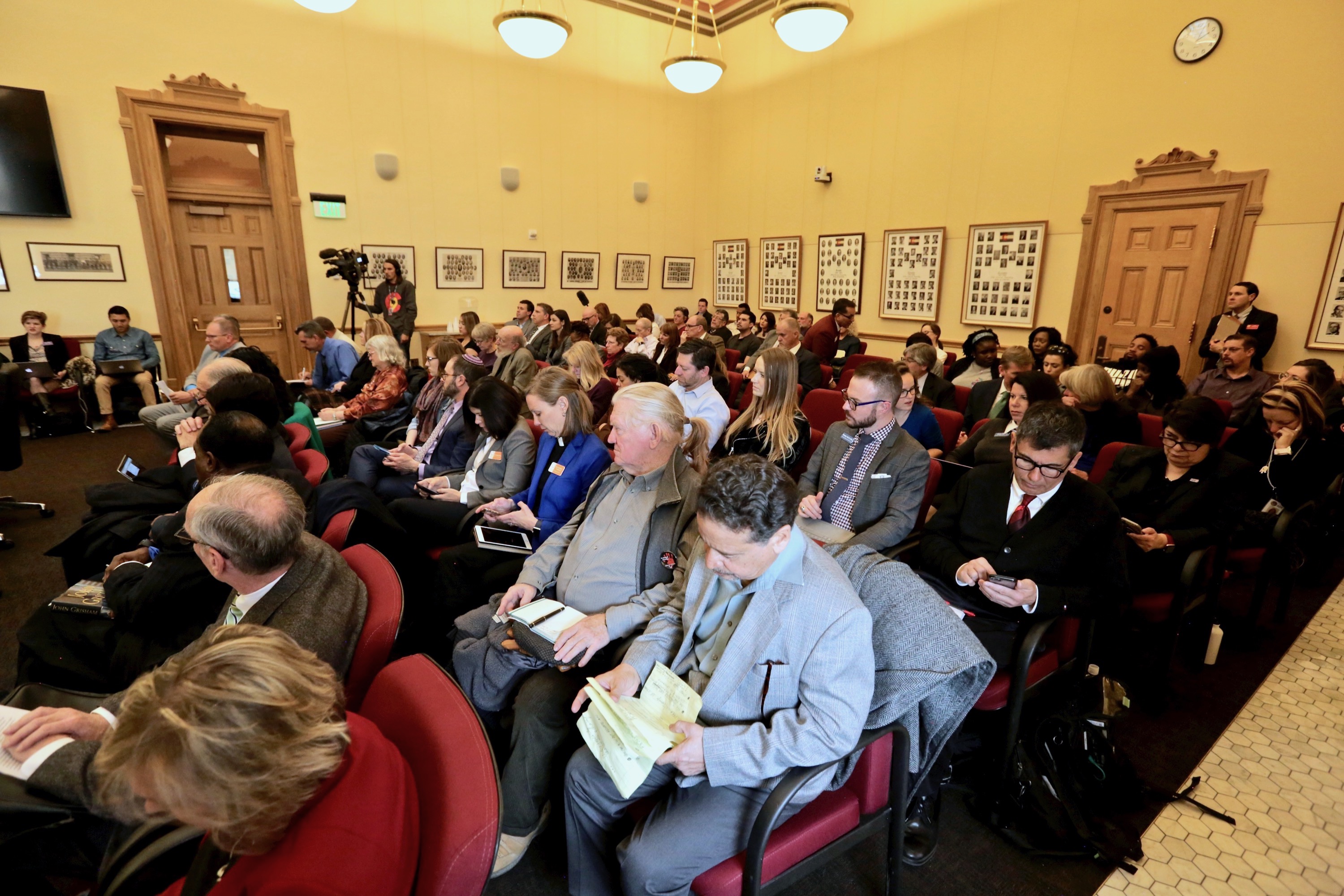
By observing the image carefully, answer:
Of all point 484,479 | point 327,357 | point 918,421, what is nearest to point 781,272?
point 327,357

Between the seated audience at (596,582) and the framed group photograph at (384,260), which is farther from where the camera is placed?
the framed group photograph at (384,260)

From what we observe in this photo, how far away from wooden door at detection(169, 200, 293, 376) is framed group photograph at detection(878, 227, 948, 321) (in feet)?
25.4

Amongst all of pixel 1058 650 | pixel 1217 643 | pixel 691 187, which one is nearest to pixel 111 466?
pixel 1058 650

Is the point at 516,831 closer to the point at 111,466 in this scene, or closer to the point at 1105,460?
the point at 1105,460

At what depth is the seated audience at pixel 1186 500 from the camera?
242cm

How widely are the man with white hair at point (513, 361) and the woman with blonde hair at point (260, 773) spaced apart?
4.35m

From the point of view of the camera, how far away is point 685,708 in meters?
1.50

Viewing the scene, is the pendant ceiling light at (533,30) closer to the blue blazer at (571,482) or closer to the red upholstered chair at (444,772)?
the blue blazer at (571,482)

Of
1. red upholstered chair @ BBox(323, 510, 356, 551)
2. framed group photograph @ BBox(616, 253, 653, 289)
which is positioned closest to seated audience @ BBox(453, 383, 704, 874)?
red upholstered chair @ BBox(323, 510, 356, 551)

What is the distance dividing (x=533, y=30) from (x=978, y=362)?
194 inches

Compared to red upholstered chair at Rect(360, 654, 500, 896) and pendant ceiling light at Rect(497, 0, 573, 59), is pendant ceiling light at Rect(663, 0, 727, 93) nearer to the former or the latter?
pendant ceiling light at Rect(497, 0, 573, 59)

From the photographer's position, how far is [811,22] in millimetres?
5246

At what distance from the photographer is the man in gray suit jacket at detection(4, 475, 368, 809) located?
53.0 inches

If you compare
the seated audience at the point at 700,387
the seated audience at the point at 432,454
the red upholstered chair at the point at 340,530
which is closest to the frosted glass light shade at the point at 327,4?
the seated audience at the point at 432,454
